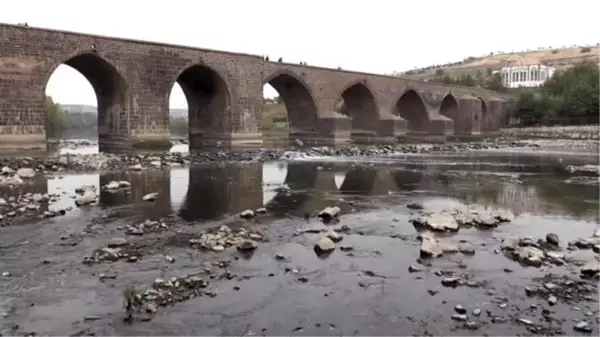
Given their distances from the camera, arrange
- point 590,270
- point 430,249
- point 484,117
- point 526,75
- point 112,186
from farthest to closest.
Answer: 1. point 526,75
2. point 484,117
3. point 112,186
4. point 430,249
5. point 590,270

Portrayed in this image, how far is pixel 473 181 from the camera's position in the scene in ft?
54.4

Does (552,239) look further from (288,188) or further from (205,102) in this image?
(205,102)

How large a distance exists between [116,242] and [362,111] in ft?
146

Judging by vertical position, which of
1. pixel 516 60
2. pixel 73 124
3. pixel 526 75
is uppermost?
pixel 516 60

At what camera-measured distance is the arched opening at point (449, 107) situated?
6184 cm

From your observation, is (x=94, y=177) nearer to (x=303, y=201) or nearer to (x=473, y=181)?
(x=303, y=201)

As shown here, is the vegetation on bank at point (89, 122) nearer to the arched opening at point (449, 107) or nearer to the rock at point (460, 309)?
the arched opening at point (449, 107)

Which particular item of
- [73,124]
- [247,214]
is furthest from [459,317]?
[73,124]

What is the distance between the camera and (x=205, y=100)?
124ft

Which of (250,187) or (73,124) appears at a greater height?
(73,124)

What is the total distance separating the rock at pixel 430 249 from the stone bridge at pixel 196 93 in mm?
22701

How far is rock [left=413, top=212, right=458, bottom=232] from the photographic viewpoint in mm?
8836

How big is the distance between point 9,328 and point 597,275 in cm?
628

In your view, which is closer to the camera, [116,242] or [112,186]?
[116,242]
